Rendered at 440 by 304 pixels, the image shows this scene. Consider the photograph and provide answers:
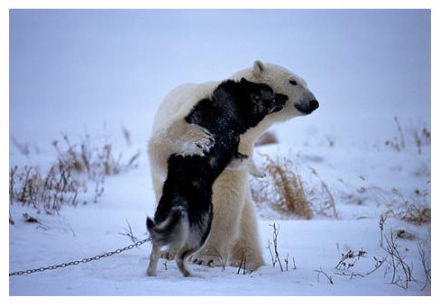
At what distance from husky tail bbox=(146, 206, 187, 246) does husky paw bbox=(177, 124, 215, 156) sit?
0.41 metres

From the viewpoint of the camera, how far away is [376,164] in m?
8.00

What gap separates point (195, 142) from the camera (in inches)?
123

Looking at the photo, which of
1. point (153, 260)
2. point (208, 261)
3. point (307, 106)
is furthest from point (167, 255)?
point (307, 106)

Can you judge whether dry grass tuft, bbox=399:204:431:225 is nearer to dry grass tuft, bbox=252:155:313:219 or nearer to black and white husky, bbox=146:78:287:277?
dry grass tuft, bbox=252:155:313:219

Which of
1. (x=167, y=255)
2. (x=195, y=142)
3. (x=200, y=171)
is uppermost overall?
(x=195, y=142)

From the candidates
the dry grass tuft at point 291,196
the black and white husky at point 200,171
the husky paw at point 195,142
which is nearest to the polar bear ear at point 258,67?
the black and white husky at point 200,171

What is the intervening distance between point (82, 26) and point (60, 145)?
5.02 m

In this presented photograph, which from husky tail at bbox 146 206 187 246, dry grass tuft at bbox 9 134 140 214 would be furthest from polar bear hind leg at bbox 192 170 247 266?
dry grass tuft at bbox 9 134 140 214

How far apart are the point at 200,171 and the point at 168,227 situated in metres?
0.44

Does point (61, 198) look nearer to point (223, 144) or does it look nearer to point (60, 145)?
point (223, 144)

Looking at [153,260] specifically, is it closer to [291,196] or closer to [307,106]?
[307,106]

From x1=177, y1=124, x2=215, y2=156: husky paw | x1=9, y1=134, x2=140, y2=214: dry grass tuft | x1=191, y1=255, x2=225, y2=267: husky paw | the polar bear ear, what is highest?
the polar bear ear

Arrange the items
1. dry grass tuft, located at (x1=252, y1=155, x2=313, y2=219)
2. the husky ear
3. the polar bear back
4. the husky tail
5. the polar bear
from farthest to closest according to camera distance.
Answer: dry grass tuft, located at (x1=252, y1=155, x2=313, y2=219) → the polar bear → the husky ear → the polar bear back → the husky tail

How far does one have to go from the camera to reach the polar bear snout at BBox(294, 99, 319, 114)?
13.0 ft
